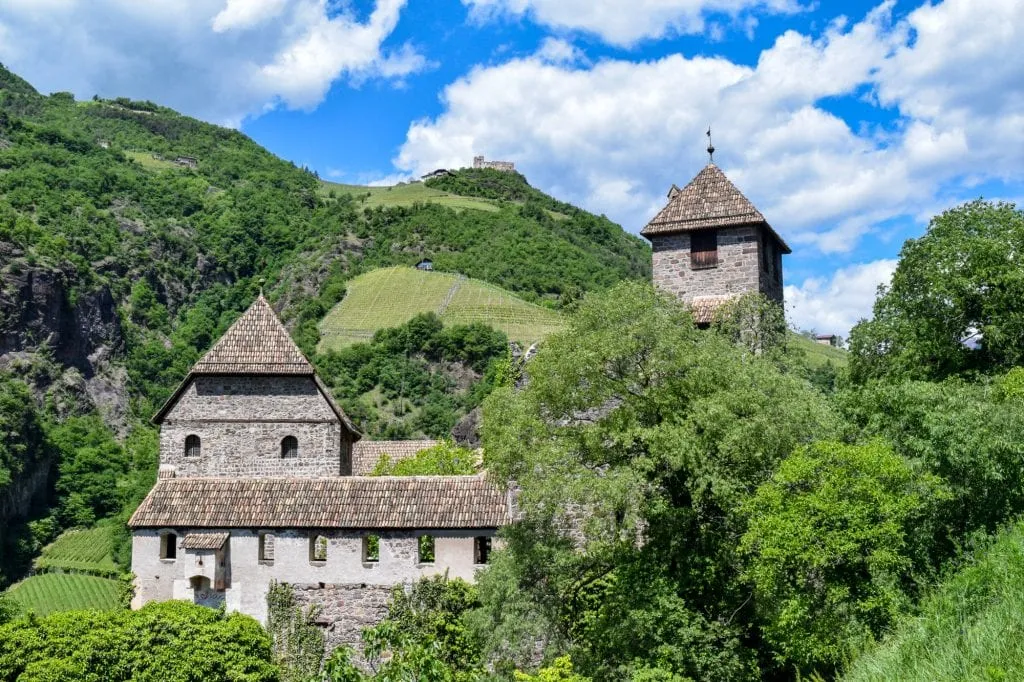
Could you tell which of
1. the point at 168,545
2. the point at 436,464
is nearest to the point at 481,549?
the point at 168,545

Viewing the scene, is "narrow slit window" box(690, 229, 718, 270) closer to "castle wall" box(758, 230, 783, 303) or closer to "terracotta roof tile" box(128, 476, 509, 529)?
"castle wall" box(758, 230, 783, 303)

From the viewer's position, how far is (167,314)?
13712cm

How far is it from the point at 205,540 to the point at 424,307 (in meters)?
88.3

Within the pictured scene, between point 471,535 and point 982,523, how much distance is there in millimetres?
12239

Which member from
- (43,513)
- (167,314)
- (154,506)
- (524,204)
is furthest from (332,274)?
(154,506)

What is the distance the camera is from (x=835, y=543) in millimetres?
16500

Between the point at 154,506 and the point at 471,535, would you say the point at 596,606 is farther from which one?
the point at 154,506

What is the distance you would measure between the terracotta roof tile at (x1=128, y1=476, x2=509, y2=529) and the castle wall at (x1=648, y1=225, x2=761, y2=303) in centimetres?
808

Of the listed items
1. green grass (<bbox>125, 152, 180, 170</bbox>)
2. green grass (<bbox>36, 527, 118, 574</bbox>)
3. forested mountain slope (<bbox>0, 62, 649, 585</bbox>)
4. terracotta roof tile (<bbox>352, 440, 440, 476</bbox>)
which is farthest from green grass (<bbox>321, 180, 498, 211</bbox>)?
terracotta roof tile (<bbox>352, 440, 440, 476</bbox>)

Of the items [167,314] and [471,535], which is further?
[167,314]

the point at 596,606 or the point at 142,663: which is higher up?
the point at 596,606

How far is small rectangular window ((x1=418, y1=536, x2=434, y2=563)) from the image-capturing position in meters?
26.6

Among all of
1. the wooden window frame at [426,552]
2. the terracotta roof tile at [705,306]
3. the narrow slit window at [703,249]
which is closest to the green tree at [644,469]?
the wooden window frame at [426,552]

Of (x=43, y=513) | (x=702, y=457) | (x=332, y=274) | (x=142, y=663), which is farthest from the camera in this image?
(x=332, y=274)
